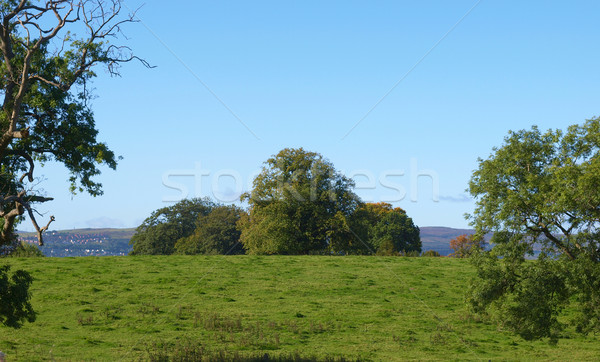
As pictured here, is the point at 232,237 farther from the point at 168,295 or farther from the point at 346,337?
the point at 346,337

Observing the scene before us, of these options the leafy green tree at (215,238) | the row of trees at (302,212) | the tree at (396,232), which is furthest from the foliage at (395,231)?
the row of trees at (302,212)

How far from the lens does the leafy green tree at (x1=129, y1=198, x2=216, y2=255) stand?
308 ft

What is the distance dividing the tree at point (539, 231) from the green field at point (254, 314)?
4.56m

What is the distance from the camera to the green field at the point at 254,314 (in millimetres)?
23891

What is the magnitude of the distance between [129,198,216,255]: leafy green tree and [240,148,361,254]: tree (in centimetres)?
3777

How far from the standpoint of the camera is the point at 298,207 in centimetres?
5772

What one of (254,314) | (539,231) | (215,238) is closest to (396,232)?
(215,238)

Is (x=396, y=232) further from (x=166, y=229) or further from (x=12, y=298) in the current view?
(x=12, y=298)

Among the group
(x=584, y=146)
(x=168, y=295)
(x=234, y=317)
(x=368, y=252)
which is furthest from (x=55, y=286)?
(x=368, y=252)

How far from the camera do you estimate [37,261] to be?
133ft

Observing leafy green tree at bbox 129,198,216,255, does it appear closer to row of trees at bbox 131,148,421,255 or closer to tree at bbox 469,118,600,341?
row of trees at bbox 131,148,421,255

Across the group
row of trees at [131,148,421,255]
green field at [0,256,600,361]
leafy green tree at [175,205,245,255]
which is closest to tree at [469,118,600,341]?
green field at [0,256,600,361]

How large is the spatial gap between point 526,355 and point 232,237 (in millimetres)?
66710

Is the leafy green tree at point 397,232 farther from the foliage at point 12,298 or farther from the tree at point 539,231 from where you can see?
the foliage at point 12,298
